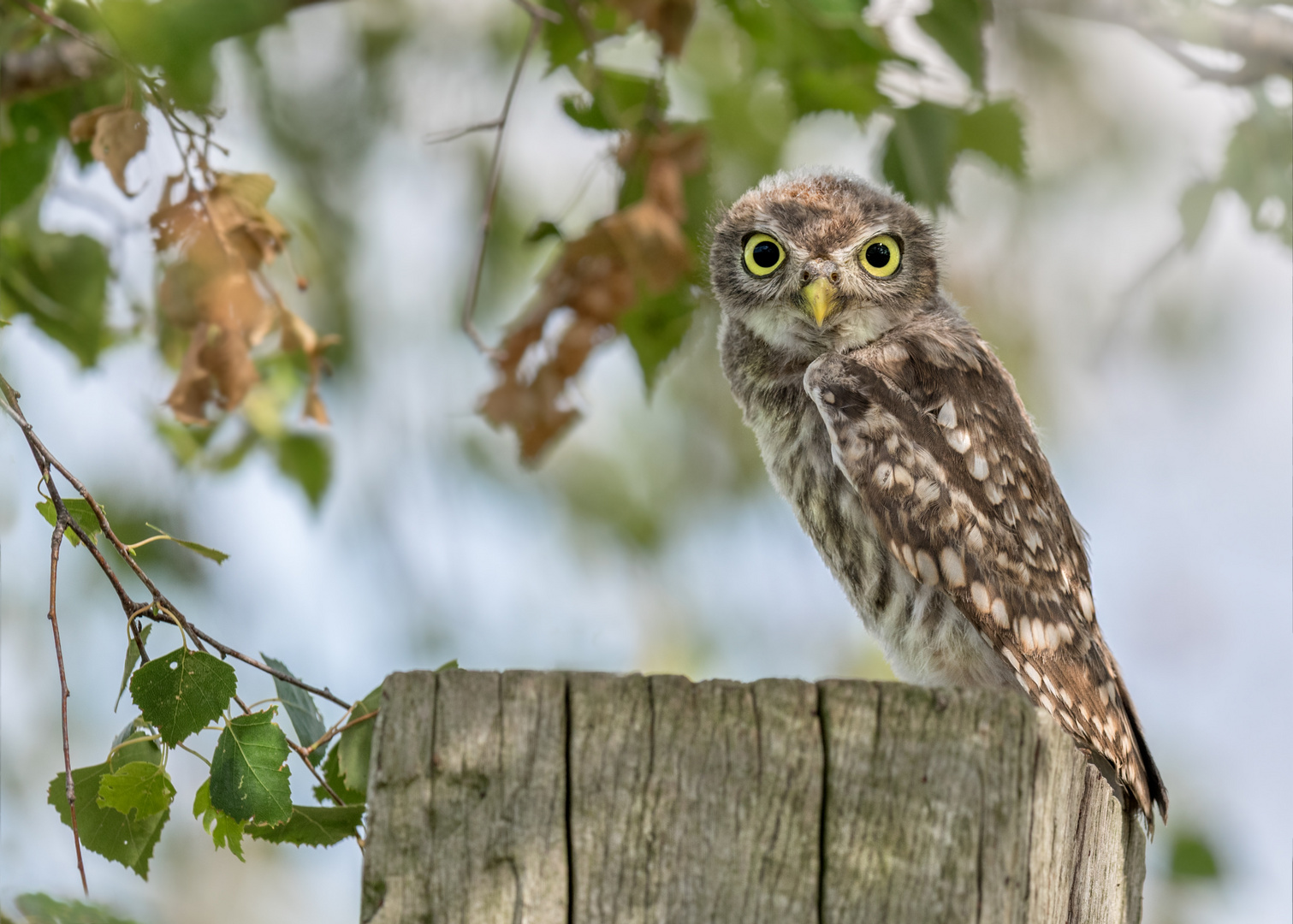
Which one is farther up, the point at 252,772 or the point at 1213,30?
the point at 1213,30

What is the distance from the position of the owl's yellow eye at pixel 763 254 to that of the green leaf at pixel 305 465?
5.38 feet

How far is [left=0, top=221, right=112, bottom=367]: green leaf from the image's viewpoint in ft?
10.7

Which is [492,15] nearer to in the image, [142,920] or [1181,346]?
[1181,346]

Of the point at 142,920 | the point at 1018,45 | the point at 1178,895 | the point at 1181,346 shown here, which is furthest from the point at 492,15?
the point at 1178,895

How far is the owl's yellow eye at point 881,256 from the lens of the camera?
3.14 m

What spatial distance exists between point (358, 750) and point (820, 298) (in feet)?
5.33

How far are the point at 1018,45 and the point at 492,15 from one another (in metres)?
2.34

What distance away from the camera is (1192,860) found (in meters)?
5.02

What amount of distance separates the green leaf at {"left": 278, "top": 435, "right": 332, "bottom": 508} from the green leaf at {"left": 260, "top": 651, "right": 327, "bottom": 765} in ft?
6.75

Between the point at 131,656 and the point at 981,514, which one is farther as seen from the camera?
the point at 981,514

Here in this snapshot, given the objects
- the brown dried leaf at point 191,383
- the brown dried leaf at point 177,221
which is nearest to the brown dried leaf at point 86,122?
the brown dried leaf at point 177,221

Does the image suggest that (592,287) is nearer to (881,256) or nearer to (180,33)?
(881,256)

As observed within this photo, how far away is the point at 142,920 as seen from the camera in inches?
69.3

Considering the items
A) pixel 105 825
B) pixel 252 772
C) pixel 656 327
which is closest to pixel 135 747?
pixel 105 825
